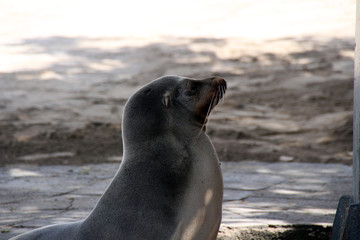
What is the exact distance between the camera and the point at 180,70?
12.6 meters

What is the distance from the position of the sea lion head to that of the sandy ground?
4.82 metres

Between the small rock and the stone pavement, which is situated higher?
the stone pavement

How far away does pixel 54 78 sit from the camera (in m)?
12.6

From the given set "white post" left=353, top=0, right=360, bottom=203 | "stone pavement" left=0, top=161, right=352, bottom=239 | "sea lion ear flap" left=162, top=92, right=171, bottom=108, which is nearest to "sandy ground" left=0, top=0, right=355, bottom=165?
"stone pavement" left=0, top=161, right=352, bottom=239

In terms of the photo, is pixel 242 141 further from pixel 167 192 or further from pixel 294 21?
pixel 294 21

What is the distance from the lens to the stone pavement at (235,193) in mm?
4773

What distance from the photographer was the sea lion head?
3207 millimetres

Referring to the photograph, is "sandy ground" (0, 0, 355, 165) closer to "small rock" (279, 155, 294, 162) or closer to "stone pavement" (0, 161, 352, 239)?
"small rock" (279, 155, 294, 162)

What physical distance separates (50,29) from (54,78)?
13.3ft

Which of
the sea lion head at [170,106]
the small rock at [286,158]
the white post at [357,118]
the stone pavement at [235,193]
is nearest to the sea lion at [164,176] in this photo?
the sea lion head at [170,106]

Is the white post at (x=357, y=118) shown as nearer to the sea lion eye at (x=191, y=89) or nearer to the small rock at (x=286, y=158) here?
the sea lion eye at (x=191, y=89)

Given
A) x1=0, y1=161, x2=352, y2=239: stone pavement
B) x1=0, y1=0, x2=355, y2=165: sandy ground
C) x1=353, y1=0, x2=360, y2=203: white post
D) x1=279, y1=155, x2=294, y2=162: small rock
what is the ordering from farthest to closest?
x1=0, y1=0, x2=355, y2=165: sandy ground, x1=279, y1=155, x2=294, y2=162: small rock, x1=0, y1=161, x2=352, y2=239: stone pavement, x1=353, y1=0, x2=360, y2=203: white post

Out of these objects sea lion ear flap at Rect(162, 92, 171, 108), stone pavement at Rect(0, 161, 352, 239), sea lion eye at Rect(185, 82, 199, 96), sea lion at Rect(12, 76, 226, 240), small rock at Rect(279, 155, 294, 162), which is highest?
sea lion eye at Rect(185, 82, 199, 96)

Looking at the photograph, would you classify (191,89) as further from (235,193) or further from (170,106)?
(235,193)
